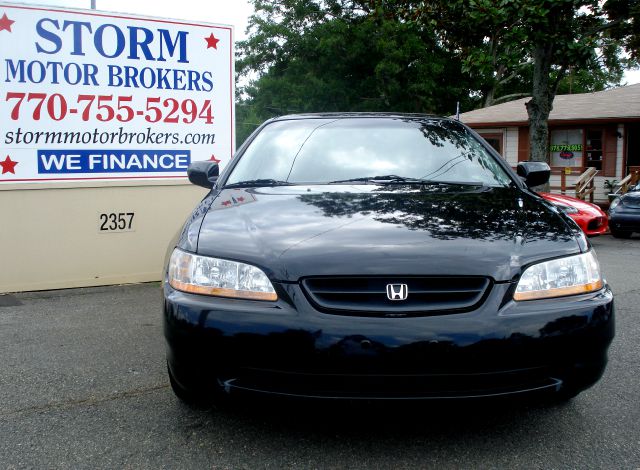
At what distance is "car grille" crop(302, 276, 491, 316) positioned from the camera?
98.8 inches

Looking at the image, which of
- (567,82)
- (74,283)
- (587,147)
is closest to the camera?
(74,283)

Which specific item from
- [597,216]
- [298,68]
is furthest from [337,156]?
[298,68]

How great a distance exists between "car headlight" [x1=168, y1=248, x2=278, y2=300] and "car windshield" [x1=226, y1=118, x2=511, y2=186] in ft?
3.52

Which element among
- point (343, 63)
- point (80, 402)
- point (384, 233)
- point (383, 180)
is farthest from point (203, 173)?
point (343, 63)

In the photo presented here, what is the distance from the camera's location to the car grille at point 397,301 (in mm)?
2510

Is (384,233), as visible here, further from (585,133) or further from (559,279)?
(585,133)

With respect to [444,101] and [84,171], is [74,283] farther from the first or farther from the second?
[444,101]

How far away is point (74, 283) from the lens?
259 inches

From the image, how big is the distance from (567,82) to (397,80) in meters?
19.0

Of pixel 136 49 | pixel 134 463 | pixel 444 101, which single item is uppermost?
pixel 444 101

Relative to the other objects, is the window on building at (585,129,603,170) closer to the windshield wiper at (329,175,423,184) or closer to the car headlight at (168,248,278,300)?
the windshield wiper at (329,175,423,184)

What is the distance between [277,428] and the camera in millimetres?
2961

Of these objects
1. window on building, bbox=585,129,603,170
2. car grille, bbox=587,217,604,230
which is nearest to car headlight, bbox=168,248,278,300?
car grille, bbox=587,217,604,230

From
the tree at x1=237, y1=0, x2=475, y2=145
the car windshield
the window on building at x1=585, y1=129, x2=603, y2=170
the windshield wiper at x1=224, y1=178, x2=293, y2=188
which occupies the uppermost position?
the tree at x1=237, y1=0, x2=475, y2=145
